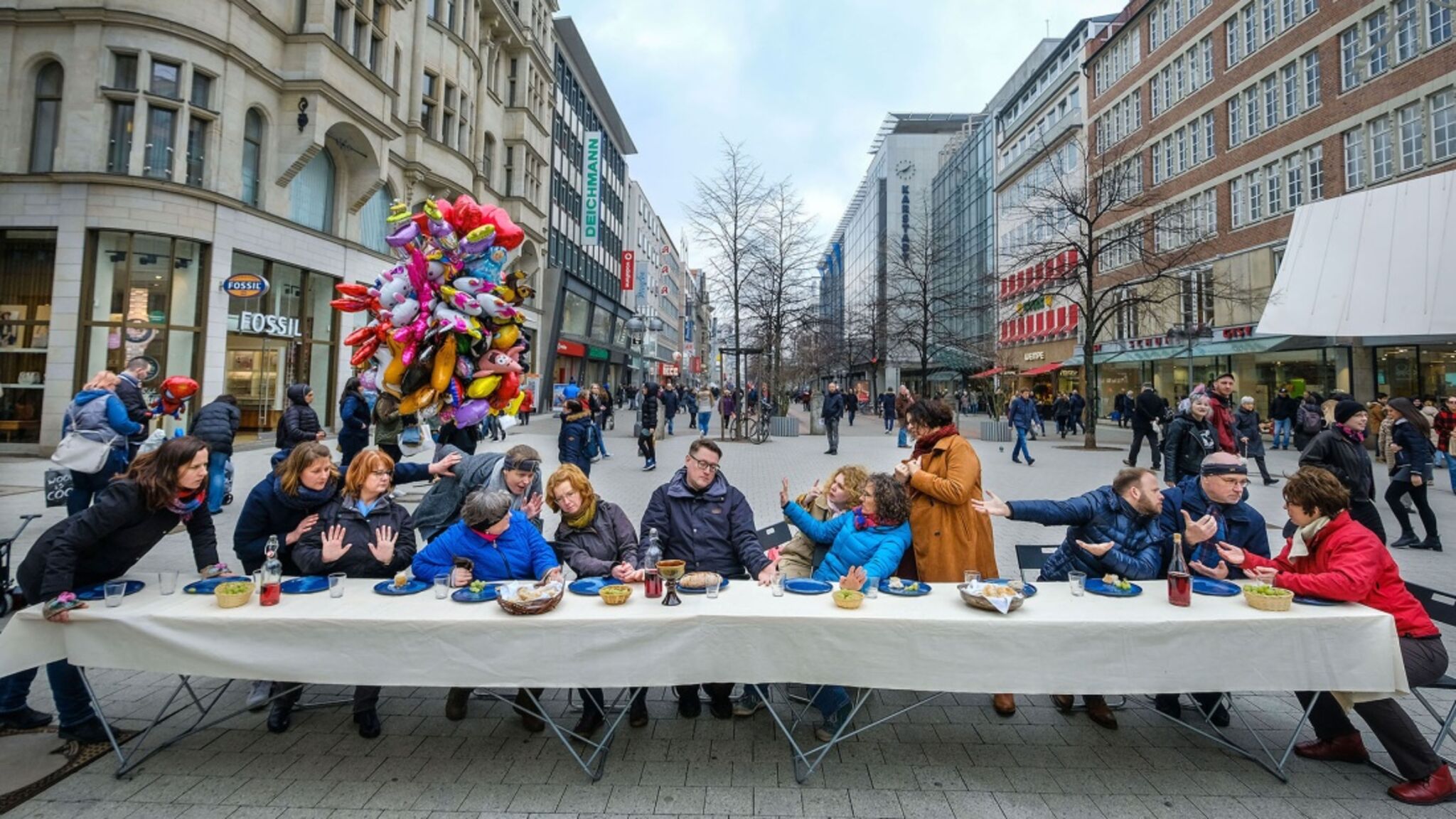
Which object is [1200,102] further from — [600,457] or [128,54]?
[128,54]

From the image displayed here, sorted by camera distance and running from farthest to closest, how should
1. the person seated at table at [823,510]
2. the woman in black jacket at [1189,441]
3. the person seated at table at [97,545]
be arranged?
the woman in black jacket at [1189,441] < the person seated at table at [823,510] < the person seated at table at [97,545]

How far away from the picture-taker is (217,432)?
7543mm

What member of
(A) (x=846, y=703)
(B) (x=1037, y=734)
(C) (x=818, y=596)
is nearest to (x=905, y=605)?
(C) (x=818, y=596)

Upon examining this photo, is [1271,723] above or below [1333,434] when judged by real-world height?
below

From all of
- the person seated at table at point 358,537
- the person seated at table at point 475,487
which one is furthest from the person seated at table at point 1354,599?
the person seated at table at point 358,537

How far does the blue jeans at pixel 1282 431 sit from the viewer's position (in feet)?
65.7

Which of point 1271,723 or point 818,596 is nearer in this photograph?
point 818,596

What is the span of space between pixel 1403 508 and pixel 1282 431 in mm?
14759

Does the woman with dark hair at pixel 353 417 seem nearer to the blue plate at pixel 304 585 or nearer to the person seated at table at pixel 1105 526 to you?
the blue plate at pixel 304 585

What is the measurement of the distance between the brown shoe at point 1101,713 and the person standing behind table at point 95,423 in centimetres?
854

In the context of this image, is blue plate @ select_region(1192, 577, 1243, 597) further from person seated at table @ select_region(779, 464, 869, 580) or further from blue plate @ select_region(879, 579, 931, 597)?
person seated at table @ select_region(779, 464, 869, 580)

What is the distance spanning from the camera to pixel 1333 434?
20.9 ft

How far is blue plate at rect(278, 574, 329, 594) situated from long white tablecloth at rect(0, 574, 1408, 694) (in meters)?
0.27

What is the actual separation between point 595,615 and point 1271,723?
3.67 meters
